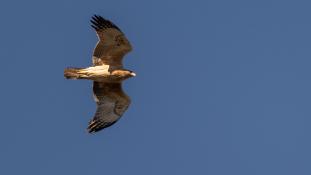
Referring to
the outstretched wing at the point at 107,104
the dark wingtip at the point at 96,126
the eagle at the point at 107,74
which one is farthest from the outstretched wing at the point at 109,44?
the dark wingtip at the point at 96,126

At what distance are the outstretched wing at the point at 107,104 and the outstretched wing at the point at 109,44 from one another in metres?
0.92

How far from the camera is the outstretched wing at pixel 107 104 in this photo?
84.9ft

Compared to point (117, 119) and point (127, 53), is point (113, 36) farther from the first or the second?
point (117, 119)

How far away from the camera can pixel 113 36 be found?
2470 cm

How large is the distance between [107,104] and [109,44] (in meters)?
2.01

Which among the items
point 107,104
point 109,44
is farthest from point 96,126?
point 109,44

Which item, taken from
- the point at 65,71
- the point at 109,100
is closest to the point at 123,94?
the point at 109,100

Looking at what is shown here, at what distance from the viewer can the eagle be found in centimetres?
2469

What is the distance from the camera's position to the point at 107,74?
82.3ft

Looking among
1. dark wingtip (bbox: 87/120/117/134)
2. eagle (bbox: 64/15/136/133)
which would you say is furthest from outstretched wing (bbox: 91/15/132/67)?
dark wingtip (bbox: 87/120/117/134)

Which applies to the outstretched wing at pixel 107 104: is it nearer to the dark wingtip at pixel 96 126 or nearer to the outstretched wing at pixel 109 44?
the dark wingtip at pixel 96 126

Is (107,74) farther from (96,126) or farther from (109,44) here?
(96,126)

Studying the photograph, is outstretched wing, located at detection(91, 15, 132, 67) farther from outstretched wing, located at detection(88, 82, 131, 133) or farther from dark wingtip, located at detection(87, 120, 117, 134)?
dark wingtip, located at detection(87, 120, 117, 134)

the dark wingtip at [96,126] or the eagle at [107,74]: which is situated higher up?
the eagle at [107,74]
